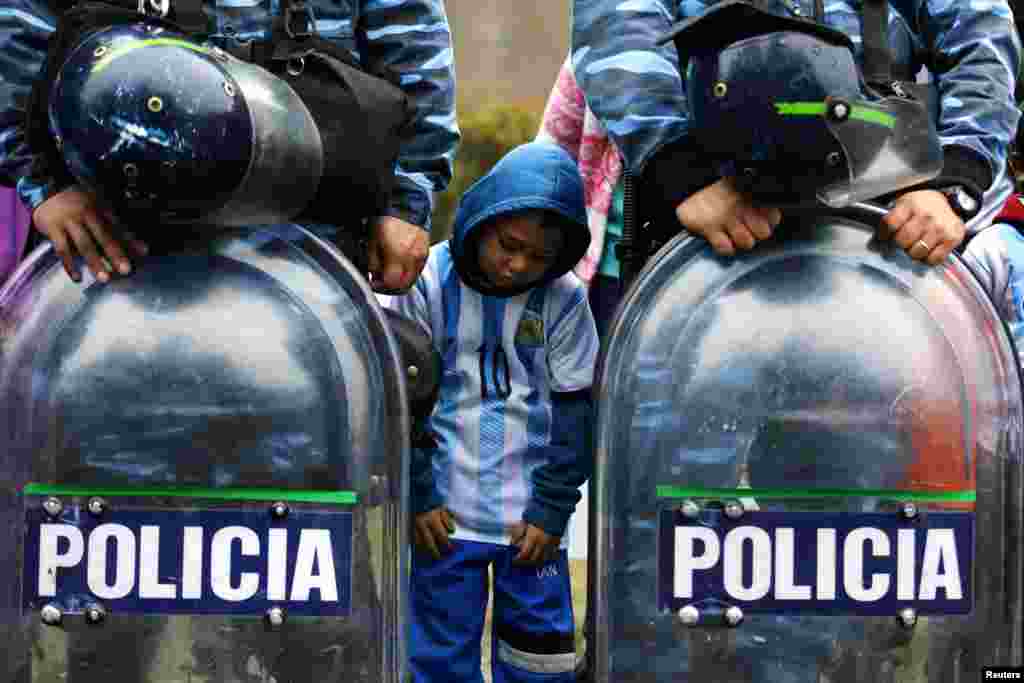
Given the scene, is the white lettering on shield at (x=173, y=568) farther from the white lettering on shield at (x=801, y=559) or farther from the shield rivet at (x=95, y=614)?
the white lettering on shield at (x=801, y=559)

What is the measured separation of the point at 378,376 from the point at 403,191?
45cm

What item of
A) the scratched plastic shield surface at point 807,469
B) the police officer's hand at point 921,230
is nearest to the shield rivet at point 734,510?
the scratched plastic shield surface at point 807,469

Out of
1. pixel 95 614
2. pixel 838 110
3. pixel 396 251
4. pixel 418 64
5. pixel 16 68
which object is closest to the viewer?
pixel 838 110

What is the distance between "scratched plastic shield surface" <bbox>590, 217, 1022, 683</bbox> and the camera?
2.60 m

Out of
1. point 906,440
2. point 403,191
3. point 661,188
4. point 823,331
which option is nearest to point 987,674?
point 906,440

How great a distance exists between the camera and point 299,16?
2.81 m

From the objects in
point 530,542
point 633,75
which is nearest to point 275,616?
point 633,75

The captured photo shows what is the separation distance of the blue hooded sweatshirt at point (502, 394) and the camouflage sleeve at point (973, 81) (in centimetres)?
82

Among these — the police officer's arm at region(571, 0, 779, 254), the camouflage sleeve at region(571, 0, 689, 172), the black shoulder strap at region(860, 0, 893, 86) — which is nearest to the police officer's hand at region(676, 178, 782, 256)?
the police officer's arm at region(571, 0, 779, 254)

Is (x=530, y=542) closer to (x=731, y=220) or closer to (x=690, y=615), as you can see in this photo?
(x=690, y=615)

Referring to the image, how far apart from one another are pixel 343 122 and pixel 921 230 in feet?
2.67

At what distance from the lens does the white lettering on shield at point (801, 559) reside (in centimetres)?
259

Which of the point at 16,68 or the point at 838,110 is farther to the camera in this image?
→ the point at 16,68

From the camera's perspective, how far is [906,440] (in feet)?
8.55
